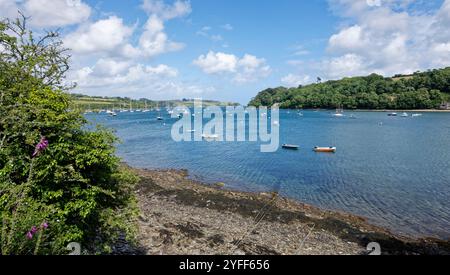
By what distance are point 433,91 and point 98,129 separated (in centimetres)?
22604

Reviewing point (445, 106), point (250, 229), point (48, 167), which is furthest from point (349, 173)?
point (445, 106)

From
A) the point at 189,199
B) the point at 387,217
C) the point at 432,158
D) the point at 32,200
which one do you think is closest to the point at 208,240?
the point at 189,199

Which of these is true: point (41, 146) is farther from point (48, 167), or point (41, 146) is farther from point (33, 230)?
point (33, 230)

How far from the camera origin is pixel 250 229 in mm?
19938

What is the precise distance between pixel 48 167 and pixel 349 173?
3844cm

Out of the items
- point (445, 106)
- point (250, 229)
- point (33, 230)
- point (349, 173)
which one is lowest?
point (349, 173)

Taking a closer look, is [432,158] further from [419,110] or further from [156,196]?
[419,110]

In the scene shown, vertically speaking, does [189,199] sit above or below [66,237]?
below

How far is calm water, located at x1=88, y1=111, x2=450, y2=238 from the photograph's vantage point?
25.8 meters

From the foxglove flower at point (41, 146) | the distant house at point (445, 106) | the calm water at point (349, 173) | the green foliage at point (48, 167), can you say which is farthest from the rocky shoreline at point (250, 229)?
the distant house at point (445, 106)

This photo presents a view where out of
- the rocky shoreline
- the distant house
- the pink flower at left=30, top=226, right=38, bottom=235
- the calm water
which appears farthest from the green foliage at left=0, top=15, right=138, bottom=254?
the distant house

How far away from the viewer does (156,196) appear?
90.6 feet

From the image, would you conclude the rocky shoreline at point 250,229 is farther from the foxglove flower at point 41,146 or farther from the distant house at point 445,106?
the distant house at point 445,106

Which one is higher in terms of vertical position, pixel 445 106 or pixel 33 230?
pixel 445 106
